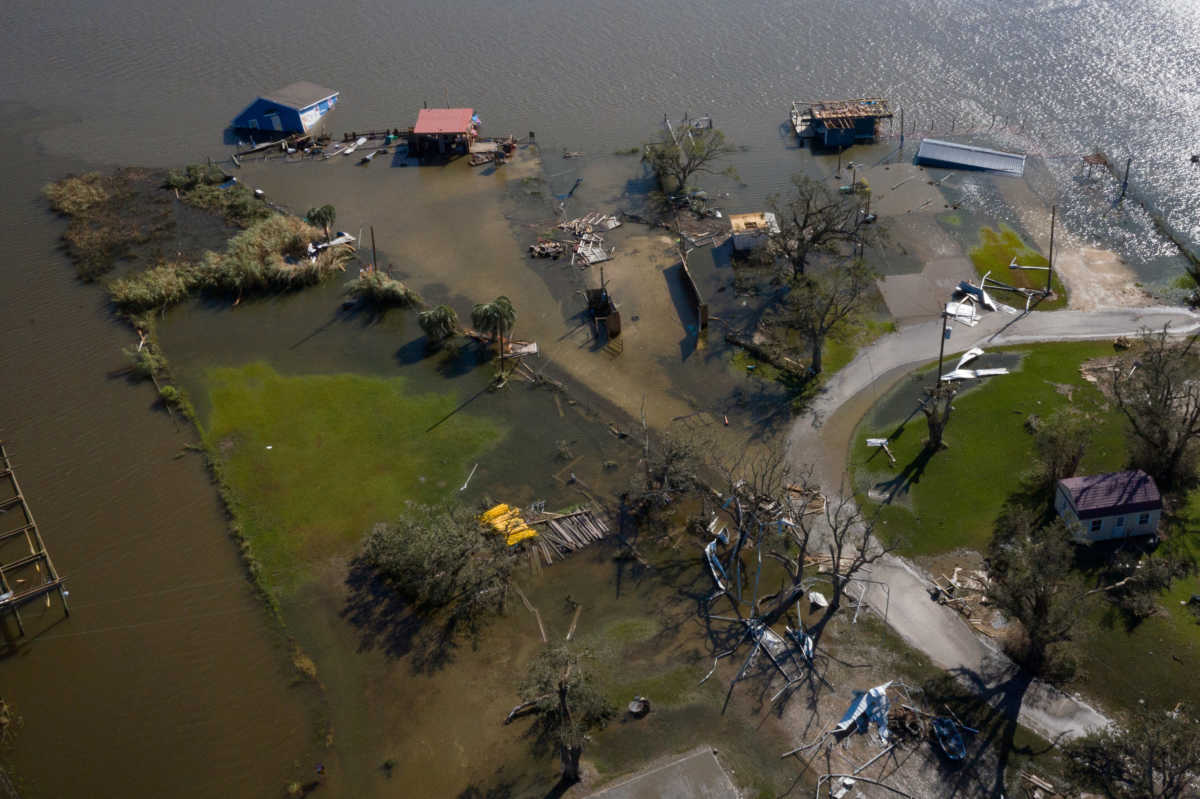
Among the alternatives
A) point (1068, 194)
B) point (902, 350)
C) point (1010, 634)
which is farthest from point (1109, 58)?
point (1010, 634)

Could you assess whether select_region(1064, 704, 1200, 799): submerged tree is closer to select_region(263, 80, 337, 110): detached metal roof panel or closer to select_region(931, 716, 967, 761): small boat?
select_region(931, 716, 967, 761): small boat

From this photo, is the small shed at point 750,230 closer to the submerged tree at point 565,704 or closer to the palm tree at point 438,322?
the palm tree at point 438,322

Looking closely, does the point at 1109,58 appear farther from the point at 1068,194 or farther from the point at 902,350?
the point at 902,350

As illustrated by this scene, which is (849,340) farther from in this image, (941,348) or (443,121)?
(443,121)

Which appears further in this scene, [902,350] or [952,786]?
[902,350]

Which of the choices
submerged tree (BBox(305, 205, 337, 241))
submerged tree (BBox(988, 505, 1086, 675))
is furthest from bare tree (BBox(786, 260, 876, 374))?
submerged tree (BBox(305, 205, 337, 241))

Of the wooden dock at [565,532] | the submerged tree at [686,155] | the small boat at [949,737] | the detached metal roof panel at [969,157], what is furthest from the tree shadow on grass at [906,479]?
the detached metal roof panel at [969,157]

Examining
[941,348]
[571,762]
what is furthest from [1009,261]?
[571,762]
